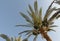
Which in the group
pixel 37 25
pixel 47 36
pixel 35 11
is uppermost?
pixel 35 11

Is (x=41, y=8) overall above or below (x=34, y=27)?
above

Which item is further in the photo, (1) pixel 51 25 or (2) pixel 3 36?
(2) pixel 3 36

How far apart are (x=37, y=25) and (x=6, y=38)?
27.1ft

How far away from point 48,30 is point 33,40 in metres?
2.60

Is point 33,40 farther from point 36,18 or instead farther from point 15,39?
point 15,39

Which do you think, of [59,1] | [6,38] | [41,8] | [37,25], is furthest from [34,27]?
[6,38]

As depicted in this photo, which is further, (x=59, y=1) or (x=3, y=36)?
(x=3, y=36)

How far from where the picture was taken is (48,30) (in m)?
30.2

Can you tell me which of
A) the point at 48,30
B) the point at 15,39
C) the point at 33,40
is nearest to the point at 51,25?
the point at 48,30

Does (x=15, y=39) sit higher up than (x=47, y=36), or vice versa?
(x=15, y=39)

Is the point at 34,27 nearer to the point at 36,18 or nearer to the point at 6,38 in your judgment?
the point at 36,18

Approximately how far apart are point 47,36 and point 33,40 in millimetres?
2508

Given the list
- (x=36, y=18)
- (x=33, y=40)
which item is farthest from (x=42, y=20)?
(x=33, y=40)

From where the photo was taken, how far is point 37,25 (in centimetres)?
3011
